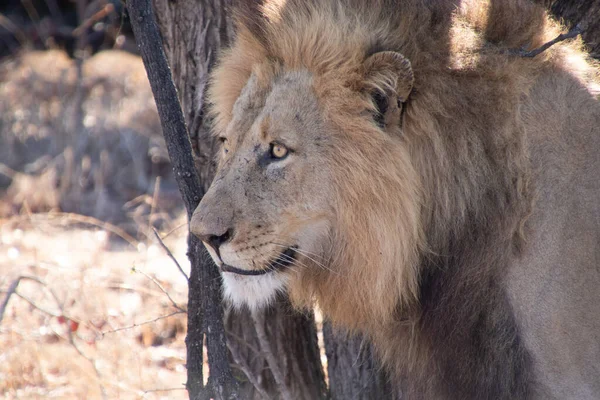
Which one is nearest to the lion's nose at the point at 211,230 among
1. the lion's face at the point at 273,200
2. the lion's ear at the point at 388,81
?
the lion's face at the point at 273,200

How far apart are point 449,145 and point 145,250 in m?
4.18

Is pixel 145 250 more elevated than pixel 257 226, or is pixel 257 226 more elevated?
pixel 257 226

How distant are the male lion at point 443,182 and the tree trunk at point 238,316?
0.95 metres

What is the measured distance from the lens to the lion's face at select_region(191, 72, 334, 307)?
2404 millimetres

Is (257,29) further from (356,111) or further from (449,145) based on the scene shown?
(449,145)

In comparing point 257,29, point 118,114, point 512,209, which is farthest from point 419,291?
point 118,114

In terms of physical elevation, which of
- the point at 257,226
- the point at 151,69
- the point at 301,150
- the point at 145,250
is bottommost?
the point at 145,250

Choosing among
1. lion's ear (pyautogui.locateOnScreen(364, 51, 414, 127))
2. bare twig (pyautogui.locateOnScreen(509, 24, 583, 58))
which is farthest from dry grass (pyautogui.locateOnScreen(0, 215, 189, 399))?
bare twig (pyautogui.locateOnScreen(509, 24, 583, 58))

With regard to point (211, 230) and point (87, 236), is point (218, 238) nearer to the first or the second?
point (211, 230)

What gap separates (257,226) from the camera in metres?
2.41

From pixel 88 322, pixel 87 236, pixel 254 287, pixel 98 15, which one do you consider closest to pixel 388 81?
pixel 254 287

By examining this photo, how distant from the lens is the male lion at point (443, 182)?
2406 millimetres

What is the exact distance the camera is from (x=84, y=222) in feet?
18.1

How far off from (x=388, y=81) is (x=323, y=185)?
40cm
